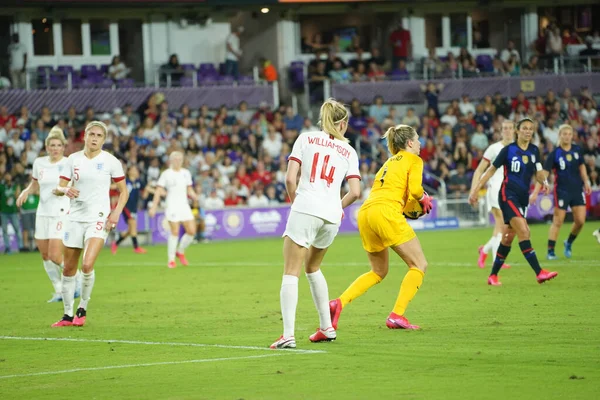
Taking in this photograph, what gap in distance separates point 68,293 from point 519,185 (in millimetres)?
6519

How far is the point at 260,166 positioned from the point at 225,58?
27.5 ft

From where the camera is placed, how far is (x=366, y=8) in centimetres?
4219

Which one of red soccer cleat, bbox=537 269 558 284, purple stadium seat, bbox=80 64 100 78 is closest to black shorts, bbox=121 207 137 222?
purple stadium seat, bbox=80 64 100 78

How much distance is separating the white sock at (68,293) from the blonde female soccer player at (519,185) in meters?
5.65

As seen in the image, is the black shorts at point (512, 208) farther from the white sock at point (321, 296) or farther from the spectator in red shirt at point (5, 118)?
the spectator in red shirt at point (5, 118)

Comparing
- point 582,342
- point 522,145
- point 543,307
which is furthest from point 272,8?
point 582,342

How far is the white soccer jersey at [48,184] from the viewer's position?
15.1m

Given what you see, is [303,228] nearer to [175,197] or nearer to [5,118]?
[175,197]

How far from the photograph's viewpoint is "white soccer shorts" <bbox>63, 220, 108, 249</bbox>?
1241cm

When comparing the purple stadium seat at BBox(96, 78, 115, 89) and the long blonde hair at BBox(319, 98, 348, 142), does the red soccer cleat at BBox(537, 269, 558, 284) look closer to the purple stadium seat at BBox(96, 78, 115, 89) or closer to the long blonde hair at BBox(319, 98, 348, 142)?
the long blonde hair at BBox(319, 98, 348, 142)

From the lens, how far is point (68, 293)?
12.5m

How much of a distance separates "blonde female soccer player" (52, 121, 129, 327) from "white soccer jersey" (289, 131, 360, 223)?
132 inches

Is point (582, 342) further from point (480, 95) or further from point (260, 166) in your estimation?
point (480, 95)

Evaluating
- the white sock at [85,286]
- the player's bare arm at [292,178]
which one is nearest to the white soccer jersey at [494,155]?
the white sock at [85,286]
